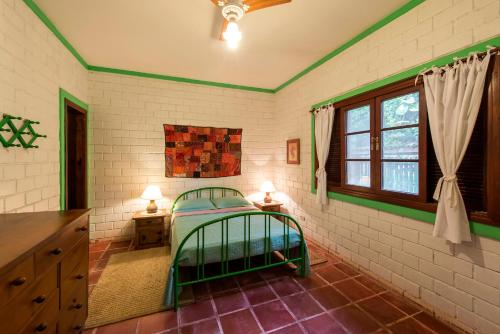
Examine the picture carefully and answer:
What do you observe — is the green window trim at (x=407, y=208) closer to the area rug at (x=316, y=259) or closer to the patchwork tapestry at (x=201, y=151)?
the area rug at (x=316, y=259)

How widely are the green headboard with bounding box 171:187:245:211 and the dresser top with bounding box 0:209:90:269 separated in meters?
2.25

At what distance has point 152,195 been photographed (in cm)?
332

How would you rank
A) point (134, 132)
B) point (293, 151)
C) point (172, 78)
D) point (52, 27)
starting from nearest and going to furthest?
point (52, 27) < point (134, 132) < point (172, 78) < point (293, 151)

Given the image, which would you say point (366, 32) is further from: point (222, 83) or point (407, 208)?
point (222, 83)

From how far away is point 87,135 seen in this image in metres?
3.27

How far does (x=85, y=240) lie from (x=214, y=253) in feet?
3.55

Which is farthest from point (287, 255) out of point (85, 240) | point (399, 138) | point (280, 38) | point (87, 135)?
point (87, 135)

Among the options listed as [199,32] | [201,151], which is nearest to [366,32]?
[199,32]

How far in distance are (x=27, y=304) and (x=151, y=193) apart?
243 cm

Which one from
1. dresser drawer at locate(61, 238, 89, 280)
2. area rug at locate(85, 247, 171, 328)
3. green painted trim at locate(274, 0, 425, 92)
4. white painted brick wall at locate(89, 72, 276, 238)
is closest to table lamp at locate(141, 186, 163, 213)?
white painted brick wall at locate(89, 72, 276, 238)

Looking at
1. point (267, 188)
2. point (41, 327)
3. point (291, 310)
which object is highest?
point (267, 188)

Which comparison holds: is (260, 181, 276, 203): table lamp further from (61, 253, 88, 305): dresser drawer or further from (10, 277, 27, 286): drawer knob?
(10, 277, 27, 286): drawer knob

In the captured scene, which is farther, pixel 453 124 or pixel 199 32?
pixel 199 32

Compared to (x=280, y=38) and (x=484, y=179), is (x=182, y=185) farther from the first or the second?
(x=484, y=179)
